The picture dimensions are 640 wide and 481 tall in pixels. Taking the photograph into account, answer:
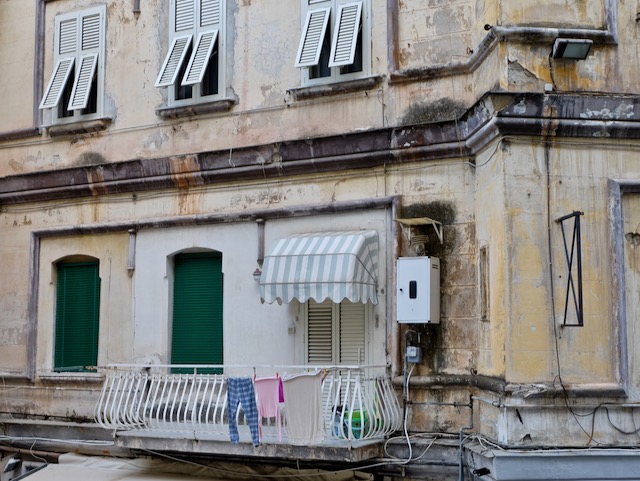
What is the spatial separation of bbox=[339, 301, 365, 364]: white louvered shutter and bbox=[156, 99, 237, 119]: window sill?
344cm

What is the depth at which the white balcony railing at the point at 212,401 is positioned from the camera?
452 inches

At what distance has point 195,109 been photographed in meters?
13.8

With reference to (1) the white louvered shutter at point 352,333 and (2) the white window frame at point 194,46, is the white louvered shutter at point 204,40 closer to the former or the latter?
(2) the white window frame at point 194,46

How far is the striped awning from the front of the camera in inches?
461

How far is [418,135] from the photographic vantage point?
11969 mm

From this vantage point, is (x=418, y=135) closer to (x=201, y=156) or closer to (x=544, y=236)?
(x=544, y=236)

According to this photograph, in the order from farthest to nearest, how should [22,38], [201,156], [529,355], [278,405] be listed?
[22,38]
[201,156]
[278,405]
[529,355]

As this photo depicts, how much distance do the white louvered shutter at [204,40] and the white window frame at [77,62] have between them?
79.2 inches

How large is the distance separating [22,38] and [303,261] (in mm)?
7315

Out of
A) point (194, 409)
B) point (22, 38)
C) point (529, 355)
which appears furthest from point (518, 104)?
point (22, 38)

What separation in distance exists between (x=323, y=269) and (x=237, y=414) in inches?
85.0

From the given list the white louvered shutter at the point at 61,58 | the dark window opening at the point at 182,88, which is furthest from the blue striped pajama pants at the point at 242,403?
the white louvered shutter at the point at 61,58

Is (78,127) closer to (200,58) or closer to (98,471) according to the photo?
(200,58)

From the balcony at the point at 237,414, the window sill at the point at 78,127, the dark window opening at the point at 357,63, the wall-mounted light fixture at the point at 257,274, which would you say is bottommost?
the balcony at the point at 237,414
